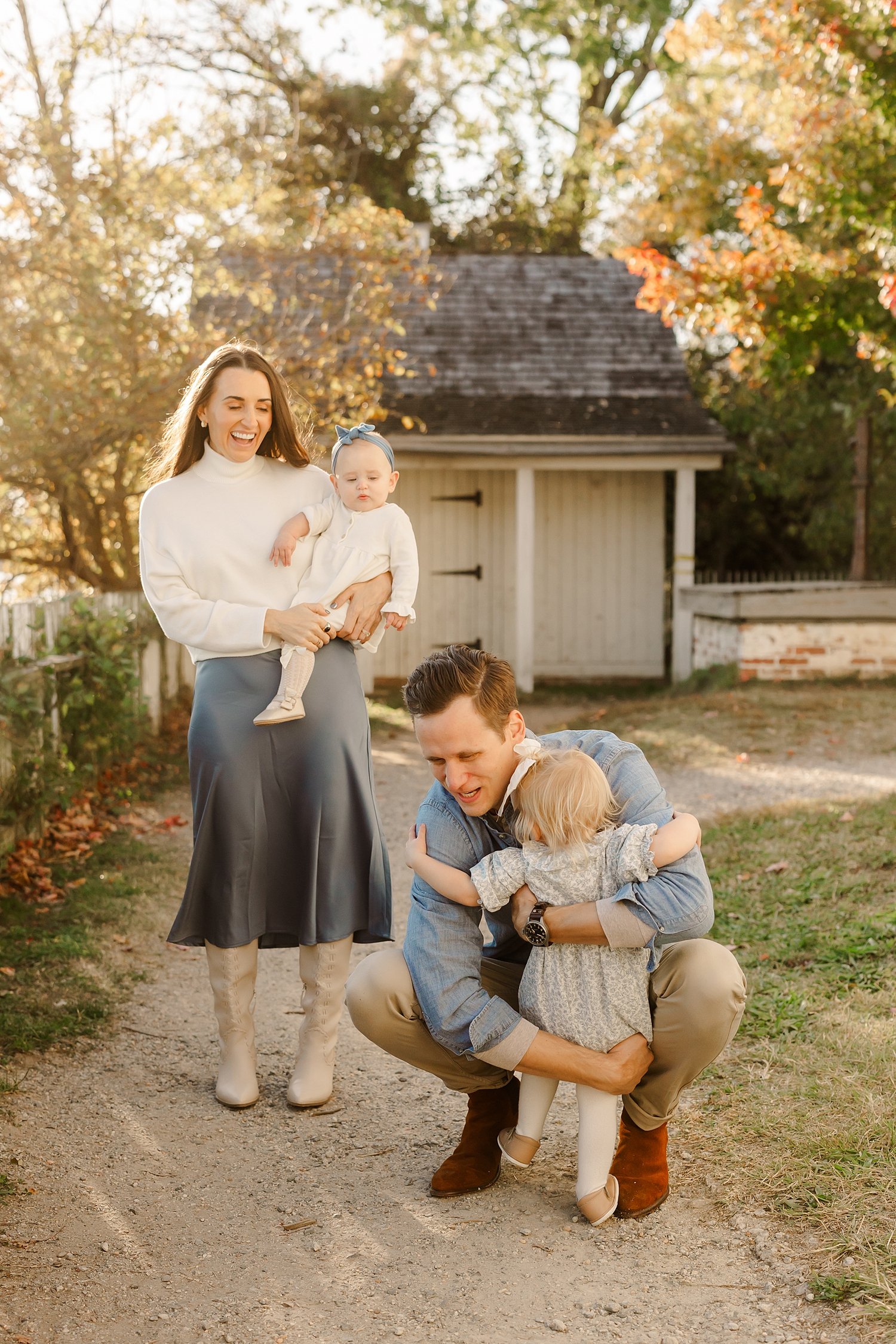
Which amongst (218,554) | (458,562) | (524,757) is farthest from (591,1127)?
(458,562)

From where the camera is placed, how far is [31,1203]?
3.04 m

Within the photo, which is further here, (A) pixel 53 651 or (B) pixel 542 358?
(B) pixel 542 358

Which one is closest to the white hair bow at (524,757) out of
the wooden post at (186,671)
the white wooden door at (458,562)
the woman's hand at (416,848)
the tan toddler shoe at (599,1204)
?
the woman's hand at (416,848)

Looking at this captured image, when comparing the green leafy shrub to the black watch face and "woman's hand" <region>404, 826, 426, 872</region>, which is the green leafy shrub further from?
the black watch face

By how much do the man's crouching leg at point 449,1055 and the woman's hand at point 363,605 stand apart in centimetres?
94

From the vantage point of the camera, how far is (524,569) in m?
13.0

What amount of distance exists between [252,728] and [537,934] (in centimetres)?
113

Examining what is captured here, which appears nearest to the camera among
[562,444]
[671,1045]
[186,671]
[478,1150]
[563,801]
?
[563,801]

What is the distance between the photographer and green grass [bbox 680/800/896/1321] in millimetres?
2842

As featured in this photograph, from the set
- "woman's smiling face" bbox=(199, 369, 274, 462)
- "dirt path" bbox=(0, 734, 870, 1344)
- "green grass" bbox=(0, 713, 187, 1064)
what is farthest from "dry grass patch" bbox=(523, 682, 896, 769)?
"woman's smiling face" bbox=(199, 369, 274, 462)

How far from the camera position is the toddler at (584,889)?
278 cm

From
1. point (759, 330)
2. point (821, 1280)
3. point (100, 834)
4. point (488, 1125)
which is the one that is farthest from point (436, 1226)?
point (759, 330)

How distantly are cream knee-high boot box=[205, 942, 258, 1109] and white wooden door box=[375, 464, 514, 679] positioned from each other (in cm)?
1031

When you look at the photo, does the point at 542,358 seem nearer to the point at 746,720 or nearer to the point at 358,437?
the point at 746,720
